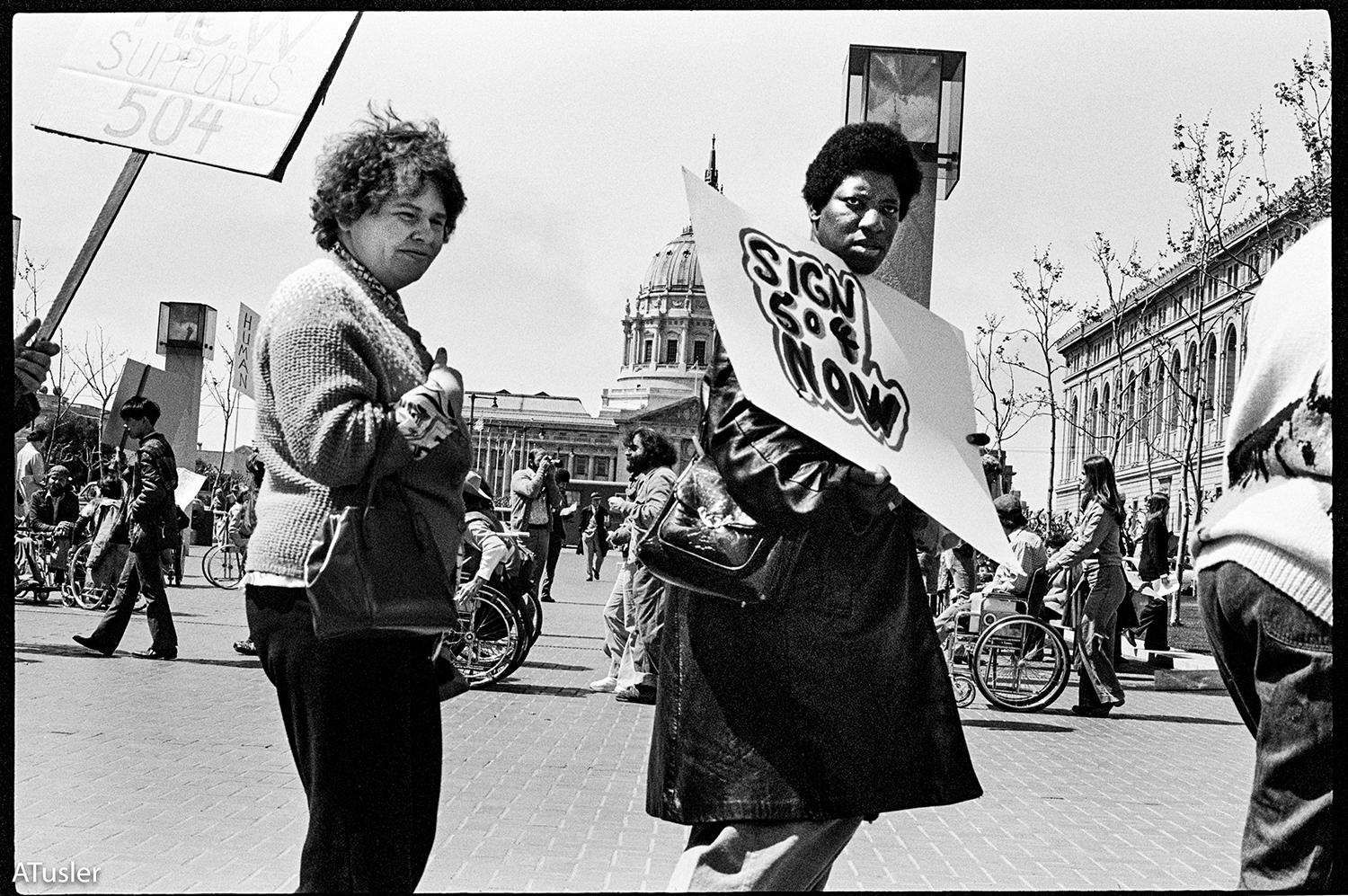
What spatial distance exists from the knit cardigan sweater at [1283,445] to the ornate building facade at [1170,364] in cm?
74

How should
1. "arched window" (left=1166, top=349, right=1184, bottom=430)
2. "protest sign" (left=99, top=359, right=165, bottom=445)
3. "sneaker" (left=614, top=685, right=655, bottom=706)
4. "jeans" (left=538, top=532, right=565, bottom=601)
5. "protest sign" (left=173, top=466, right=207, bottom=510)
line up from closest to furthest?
"protest sign" (left=99, top=359, right=165, bottom=445), "protest sign" (left=173, top=466, right=207, bottom=510), "arched window" (left=1166, top=349, right=1184, bottom=430), "sneaker" (left=614, top=685, right=655, bottom=706), "jeans" (left=538, top=532, right=565, bottom=601)

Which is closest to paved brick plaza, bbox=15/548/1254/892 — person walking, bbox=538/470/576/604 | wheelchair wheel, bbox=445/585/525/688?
wheelchair wheel, bbox=445/585/525/688

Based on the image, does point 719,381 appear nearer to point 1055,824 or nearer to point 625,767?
point 1055,824

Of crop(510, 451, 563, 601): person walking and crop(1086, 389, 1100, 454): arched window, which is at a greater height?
crop(1086, 389, 1100, 454): arched window

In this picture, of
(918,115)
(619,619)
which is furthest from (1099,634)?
(918,115)

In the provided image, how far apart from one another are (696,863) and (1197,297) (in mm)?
3035

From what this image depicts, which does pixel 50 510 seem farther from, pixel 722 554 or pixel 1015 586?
pixel 722 554

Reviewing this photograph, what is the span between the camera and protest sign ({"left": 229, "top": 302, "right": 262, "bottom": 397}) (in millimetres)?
3123

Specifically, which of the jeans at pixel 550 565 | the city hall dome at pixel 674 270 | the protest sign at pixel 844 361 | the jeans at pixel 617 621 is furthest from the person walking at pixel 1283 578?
the jeans at pixel 550 565

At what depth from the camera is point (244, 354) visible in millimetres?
3291

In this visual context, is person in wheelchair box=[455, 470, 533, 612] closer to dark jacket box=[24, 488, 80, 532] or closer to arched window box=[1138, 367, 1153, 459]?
arched window box=[1138, 367, 1153, 459]

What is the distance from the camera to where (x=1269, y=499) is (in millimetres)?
3213

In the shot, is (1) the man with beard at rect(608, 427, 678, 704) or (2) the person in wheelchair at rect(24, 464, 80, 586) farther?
(2) the person in wheelchair at rect(24, 464, 80, 586)

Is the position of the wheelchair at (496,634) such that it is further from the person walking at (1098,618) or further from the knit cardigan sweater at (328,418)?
the knit cardigan sweater at (328,418)
